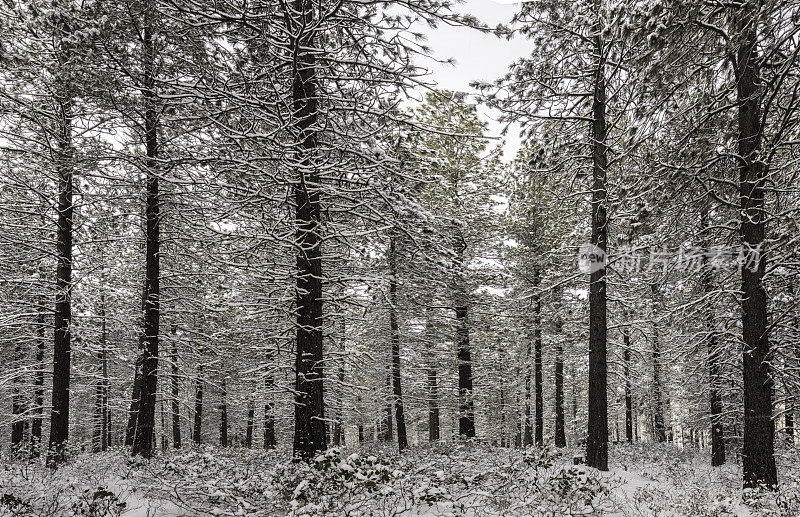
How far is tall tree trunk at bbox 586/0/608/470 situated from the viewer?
1080 cm

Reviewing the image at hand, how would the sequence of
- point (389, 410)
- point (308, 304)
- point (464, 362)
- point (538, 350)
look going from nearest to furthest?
point (308, 304)
point (464, 362)
point (538, 350)
point (389, 410)

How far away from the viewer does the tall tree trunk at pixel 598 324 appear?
10.8 meters

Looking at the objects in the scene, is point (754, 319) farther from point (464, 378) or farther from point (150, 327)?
point (150, 327)

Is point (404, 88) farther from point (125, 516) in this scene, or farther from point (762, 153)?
point (125, 516)

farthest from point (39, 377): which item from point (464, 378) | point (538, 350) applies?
point (538, 350)

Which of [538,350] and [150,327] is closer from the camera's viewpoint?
[150,327]

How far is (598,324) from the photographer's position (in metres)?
11.3

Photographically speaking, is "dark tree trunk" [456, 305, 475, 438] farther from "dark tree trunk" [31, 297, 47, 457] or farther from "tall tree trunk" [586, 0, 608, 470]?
"dark tree trunk" [31, 297, 47, 457]

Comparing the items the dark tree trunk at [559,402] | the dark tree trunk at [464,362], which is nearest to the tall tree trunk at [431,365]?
the dark tree trunk at [464,362]

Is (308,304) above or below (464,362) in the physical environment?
above

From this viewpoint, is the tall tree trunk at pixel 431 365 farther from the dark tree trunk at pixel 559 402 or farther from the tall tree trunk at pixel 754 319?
the tall tree trunk at pixel 754 319

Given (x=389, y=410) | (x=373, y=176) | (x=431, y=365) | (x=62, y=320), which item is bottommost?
(x=389, y=410)

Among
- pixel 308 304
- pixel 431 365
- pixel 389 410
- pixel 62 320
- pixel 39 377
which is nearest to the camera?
pixel 308 304

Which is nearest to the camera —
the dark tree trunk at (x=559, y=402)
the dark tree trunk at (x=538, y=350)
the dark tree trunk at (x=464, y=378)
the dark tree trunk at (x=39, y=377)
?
the dark tree trunk at (x=39, y=377)
